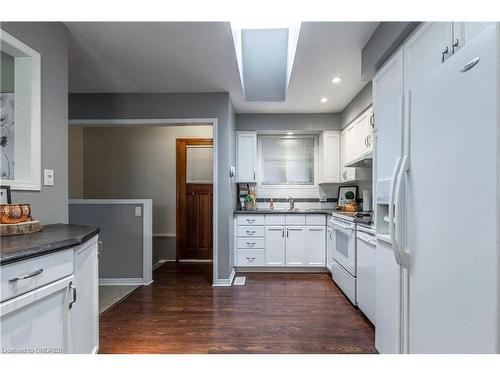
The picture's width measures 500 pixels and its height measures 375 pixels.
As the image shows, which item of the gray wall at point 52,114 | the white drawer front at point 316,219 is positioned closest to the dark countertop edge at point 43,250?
the gray wall at point 52,114

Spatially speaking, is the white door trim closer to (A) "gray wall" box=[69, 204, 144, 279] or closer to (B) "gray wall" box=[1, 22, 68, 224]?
(A) "gray wall" box=[69, 204, 144, 279]

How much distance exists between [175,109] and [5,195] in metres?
2.23

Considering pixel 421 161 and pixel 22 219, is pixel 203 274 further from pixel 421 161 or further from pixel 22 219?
pixel 421 161

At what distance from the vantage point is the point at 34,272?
1029 mm

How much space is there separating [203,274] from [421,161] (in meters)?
3.30

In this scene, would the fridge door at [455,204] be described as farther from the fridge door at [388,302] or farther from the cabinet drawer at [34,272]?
the cabinet drawer at [34,272]

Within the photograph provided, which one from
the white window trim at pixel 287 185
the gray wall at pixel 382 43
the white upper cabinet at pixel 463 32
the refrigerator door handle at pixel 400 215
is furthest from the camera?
the white window trim at pixel 287 185

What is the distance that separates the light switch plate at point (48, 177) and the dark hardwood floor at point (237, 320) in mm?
1258

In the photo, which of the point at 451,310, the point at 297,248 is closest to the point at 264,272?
the point at 297,248

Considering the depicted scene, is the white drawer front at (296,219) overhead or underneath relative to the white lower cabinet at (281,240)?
overhead

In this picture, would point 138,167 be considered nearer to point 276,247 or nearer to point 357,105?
point 276,247

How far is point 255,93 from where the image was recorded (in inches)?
145

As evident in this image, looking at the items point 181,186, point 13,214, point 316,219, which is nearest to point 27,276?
point 13,214

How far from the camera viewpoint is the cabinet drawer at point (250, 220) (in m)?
3.88
